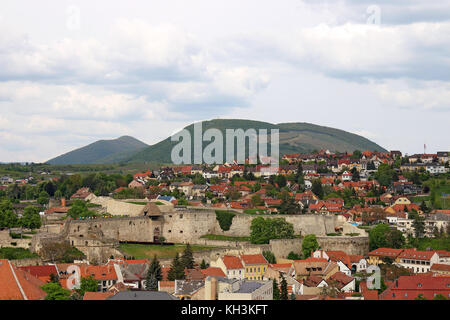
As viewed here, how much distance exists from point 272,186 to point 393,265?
36.0m

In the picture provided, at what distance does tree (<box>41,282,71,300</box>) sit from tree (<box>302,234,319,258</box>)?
73.4 feet

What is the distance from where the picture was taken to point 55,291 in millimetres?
32656

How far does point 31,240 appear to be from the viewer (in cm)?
4575

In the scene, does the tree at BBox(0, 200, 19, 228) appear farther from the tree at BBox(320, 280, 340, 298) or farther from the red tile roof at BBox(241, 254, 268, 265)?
the tree at BBox(320, 280, 340, 298)

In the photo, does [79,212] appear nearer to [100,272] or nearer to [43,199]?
[100,272]

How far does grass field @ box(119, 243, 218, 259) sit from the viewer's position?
47.8 metres

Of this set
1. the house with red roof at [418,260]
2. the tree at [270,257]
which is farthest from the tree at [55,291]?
the house with red roof at [418,260]

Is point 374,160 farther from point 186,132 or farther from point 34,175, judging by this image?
point 186,132

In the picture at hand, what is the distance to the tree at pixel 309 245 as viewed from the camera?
168 feet

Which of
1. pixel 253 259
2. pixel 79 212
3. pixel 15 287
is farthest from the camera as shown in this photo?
pixel 79 212

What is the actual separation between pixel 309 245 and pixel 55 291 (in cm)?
2349

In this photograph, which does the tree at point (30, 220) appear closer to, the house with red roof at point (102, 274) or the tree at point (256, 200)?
the house with red roof at point (102, 274)

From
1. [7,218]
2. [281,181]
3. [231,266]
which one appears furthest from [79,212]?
[281,181]

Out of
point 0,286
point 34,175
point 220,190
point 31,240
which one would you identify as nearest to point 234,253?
point 31,240
